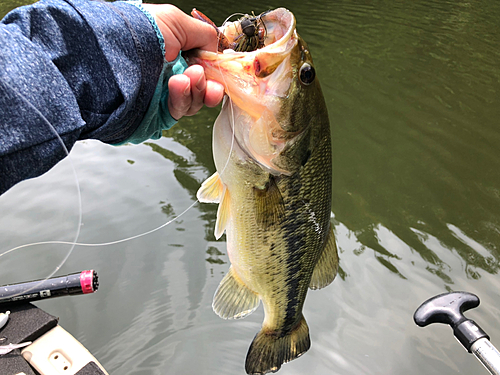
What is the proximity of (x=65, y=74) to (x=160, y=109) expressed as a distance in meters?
0.51

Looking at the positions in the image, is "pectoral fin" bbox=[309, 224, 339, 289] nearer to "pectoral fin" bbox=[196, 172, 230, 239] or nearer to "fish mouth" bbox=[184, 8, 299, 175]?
"pectoral fin" bbox=[196, 172, 230, 239]

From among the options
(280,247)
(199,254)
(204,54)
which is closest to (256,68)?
(204,54)

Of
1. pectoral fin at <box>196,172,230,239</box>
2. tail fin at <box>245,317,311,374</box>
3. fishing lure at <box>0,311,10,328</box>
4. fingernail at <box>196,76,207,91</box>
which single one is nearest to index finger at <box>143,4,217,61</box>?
fingernail at <box>196,76,207,91</box>

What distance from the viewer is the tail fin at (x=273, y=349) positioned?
1857 millimetres

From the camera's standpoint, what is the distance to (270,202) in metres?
1.51

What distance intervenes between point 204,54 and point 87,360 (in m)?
1.55

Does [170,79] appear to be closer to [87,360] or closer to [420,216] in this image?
[87,360]

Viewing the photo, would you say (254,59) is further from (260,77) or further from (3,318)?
(3,318)

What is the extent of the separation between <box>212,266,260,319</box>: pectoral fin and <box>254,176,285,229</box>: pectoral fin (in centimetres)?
40

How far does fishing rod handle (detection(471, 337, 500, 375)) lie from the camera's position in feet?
5.28

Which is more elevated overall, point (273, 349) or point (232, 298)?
point (232, 298)

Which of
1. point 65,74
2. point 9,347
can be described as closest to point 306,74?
point 65,74

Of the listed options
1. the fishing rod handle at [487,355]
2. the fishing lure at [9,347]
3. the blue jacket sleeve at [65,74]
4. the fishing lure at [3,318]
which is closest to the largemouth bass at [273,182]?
the blue jacket sleeve at [65,74]

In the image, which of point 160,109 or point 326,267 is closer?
point 160,109
